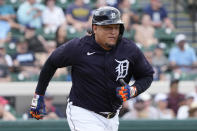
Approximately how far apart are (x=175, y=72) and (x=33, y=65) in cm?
269

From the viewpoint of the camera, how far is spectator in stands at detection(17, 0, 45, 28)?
9555 mm

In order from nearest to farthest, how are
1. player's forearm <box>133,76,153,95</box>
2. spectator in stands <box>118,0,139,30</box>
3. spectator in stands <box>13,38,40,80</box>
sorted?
player's forearm <box>133,76,153,95</box> < spectator in stands <box>13,38,40,80</box> < spectator in stands <box>118,0,139,30</box>

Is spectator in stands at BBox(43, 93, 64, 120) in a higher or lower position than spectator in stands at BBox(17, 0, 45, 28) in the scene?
lower

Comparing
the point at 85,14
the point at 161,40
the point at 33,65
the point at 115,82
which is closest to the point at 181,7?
the point at 161,40

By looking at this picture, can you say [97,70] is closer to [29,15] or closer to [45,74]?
[45,74]

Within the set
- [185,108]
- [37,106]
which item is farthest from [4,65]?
[37,106]

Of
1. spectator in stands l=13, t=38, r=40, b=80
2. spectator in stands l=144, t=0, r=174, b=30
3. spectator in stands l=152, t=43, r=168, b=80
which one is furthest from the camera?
spectator in stands l=144, t=0, r=174, b=30

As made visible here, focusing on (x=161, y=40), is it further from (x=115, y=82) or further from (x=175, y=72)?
(x=115, y=82)

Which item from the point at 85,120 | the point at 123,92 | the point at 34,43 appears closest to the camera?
the point at 123,92

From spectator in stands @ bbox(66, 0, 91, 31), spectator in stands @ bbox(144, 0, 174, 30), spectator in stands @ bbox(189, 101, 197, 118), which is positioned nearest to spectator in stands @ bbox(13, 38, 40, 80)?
spectator in stands @ bbox(66, 0, 91, 31)

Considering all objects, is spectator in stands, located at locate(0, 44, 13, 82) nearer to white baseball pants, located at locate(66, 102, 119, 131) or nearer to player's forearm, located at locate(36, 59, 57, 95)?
player's forearm, located at locate(36, 59, 57, 95)

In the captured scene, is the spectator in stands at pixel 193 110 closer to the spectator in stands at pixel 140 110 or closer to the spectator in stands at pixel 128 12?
the spectator in stands at pixel 140 110

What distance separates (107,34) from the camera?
4.36m

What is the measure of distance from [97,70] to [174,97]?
412 centimetres
